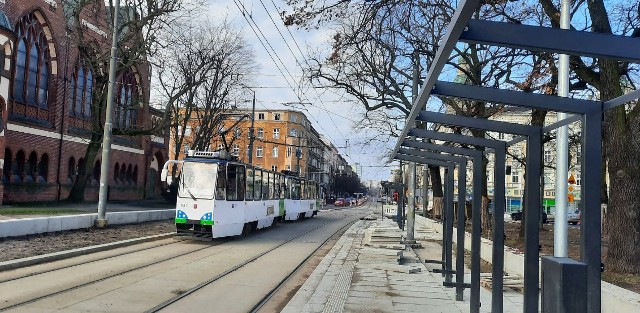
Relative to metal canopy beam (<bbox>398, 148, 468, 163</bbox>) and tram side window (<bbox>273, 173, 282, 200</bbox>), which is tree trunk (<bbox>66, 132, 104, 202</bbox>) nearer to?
tram side window (<bbox>273, 173, 282, 200</bbox>)

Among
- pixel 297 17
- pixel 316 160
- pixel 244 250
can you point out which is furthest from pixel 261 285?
pixel 316 160

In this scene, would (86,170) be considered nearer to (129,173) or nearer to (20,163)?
(20,163)

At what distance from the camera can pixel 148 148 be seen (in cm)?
4916

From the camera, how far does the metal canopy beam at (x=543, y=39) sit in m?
3.65

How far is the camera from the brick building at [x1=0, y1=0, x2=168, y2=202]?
29.3 metres

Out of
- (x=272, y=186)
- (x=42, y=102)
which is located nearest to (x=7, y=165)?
(x=42, y=102)

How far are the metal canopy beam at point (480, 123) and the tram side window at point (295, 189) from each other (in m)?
28.5

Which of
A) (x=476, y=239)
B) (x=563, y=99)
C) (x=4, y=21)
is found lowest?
(x=476, y=239)

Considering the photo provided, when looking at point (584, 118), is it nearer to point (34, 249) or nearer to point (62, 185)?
point (34, 249)

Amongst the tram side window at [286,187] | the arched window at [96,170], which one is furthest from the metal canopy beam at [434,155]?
the arched window at [96,170]

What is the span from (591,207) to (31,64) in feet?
111

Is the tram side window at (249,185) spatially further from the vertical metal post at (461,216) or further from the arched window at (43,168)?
the arched window at (43,168)

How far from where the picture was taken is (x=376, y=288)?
11.0 metres

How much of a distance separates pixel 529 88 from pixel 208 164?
1096 centimetres
